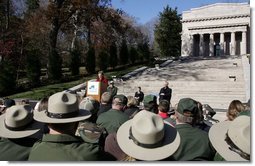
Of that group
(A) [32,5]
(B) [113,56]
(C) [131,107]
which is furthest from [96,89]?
(A) [32,5]

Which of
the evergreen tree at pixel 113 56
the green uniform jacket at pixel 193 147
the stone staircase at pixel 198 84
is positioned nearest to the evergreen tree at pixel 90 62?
the evergreen tree at pixel 113 56

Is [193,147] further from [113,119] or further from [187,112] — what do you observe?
[113,119]

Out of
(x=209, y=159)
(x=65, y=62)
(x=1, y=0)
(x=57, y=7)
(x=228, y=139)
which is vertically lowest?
(x=209, y=159)

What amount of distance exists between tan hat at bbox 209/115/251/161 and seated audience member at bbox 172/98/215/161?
16.0 inches

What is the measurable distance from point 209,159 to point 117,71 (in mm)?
14755

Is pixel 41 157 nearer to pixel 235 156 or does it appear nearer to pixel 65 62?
pixel 235 156

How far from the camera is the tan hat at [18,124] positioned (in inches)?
101

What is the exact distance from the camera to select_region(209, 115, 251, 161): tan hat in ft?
6.52

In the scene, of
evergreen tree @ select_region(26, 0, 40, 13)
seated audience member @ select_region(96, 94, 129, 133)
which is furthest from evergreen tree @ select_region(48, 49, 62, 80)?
seated audience member @ select_region(96, 94, 129, 133)

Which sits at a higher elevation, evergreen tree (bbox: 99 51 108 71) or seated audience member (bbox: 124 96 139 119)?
evergreen tree (bbox: 99 51 108 71)

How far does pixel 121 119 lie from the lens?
3520mm

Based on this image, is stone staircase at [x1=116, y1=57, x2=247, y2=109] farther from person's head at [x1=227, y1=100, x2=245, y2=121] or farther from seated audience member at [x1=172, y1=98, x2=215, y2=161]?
seated audience member at [x1=172, y1=98, x2=215, y2=161]

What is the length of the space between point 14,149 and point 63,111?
0.63 metres

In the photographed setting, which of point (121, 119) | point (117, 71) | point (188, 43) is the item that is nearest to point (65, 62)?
point (117, 71)
